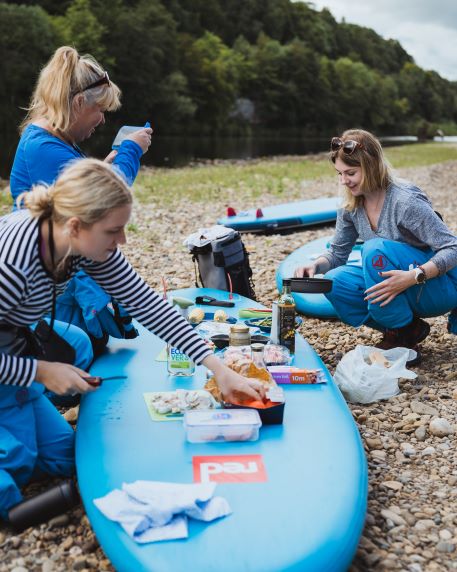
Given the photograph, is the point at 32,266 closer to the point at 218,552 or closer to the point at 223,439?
the point at 223,439

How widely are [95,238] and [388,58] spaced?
546ft

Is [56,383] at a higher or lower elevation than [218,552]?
higher

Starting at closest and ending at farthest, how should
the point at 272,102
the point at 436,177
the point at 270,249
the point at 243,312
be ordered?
the point at 243,312, the point at 270,249, the point at 436,177, the point at 272,102

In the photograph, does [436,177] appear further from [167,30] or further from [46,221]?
[167,30]

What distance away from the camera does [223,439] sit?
3.00 m

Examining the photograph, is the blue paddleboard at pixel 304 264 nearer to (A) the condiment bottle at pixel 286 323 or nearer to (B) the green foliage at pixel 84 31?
(A) the condiment bottle at pixel 286 323

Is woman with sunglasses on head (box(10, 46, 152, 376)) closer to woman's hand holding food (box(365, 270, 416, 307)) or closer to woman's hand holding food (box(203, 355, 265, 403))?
woman's hand holding food (box(203, 355, 265, 403))

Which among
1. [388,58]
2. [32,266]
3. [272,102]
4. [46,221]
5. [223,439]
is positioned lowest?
[223,439]

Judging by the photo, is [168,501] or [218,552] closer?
[218,552]

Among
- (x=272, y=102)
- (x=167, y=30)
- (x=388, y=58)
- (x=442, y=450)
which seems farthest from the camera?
(x=388, y=58)

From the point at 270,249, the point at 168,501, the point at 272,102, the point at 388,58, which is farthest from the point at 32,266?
the point at 388,58

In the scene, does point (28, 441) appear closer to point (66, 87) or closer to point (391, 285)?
point (66, 87)

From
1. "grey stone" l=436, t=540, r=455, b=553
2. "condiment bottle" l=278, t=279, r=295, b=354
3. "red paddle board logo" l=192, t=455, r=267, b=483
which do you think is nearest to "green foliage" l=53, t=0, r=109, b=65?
"condiment bottle" l=278, t=279, r=295, b=354

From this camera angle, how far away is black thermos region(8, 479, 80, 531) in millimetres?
2789
